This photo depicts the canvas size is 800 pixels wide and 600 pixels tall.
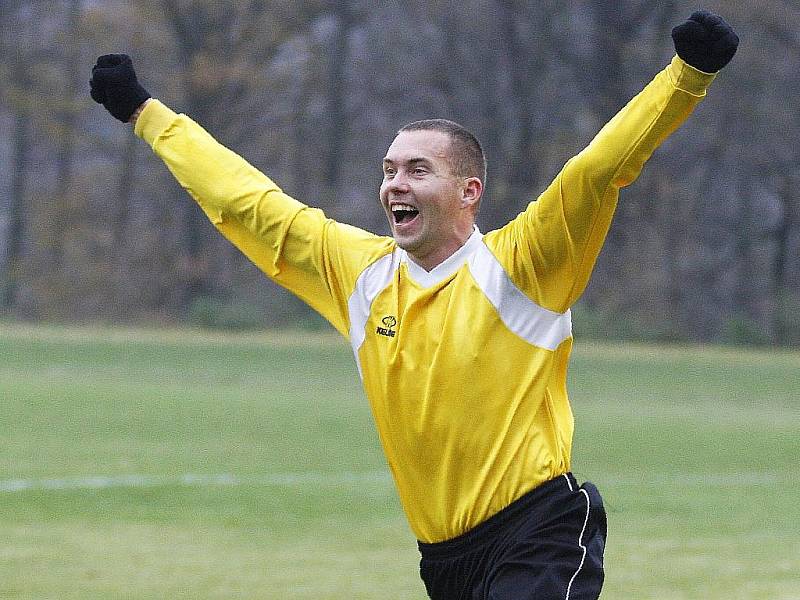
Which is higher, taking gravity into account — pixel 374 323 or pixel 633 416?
pixel 374 323

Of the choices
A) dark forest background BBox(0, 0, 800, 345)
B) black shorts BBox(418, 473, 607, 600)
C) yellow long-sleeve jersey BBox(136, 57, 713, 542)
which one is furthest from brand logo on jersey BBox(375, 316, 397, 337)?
dark forest background BBox(0, 0, 800, 345)

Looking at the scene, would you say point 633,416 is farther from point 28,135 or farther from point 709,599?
point 28,135

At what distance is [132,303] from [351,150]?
763 centimetres

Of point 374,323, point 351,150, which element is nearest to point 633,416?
point 374,323

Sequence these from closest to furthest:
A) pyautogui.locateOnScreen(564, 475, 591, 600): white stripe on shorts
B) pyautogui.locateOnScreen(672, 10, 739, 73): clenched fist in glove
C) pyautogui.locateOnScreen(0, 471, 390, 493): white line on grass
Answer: pyautogui.locateOnScreen(672, 10, 739, 73): clenched fist in glove
pyautogui.locateOnScreen(564, 475, 591, 600): white stripe on shorts
pyautogui.locateOnScreen(0, 471, 390, 493): white line on grass

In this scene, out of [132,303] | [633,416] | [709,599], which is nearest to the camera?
[709,599]

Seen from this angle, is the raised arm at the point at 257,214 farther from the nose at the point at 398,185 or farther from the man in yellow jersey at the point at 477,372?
the nose at the point at 398,185

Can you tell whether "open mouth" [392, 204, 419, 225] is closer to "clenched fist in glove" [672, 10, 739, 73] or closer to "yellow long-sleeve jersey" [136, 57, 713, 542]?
"yellow long-sleeve jersey" [136, 57, 713, 542]

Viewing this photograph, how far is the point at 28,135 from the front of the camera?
45344 millimetres

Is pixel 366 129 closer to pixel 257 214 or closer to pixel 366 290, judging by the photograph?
pixel 257 214

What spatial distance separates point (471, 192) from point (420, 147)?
22cm

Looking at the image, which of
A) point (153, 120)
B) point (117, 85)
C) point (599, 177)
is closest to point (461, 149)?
point (599, 177)

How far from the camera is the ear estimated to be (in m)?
4.95

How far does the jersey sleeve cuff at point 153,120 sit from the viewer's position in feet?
17.9
